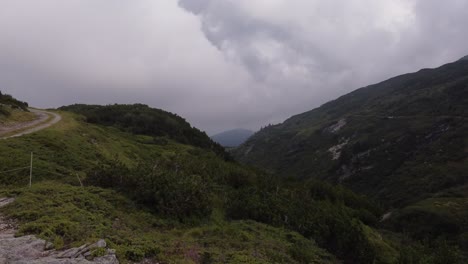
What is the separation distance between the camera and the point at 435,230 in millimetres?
59562

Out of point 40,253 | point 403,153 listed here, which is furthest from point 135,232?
point 403,153

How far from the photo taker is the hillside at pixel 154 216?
43.0 ft

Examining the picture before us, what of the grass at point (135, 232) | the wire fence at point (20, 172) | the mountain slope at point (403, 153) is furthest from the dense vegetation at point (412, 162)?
the wire fence at point (20, 172)

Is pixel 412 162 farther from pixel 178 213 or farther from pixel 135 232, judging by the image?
pixel 135 232

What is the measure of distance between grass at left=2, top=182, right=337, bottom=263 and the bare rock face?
37cm

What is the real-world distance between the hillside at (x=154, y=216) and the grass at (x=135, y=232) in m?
0.04

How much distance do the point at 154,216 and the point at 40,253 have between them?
25.0 ft

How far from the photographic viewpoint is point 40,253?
1095cm

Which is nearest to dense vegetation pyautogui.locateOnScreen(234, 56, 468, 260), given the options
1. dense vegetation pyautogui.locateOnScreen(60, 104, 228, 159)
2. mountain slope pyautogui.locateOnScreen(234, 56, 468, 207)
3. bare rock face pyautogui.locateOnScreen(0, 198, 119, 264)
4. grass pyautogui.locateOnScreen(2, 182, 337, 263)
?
mountain slope pyautogui.locateOnScreen(234, 56, 468, 207)

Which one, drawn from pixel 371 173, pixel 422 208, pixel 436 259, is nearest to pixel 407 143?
pixel 371 173

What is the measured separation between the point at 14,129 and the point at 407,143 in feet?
473

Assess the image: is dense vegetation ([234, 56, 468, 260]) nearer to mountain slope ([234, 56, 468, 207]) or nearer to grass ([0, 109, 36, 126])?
mountain slope ([234, 56, 468, 207])

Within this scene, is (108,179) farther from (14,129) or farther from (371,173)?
(371,173)

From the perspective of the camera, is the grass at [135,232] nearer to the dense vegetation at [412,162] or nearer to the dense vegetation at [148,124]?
the dense vegetation at [412,162]
